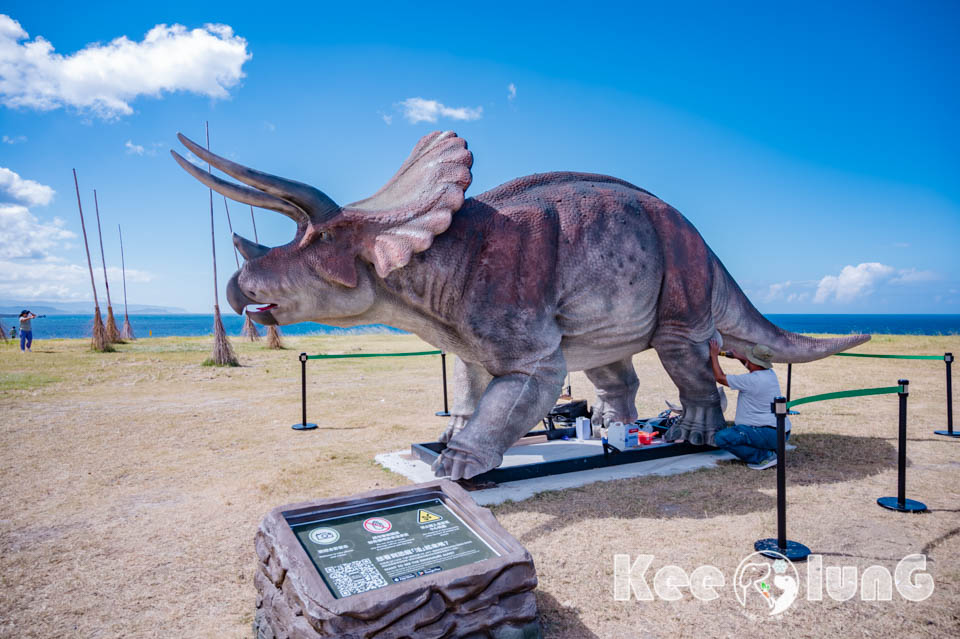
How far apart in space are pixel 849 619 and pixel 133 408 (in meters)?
7.05

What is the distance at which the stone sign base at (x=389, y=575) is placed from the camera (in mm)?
1618

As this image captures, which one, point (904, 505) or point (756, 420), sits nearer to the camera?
point (904, 505)

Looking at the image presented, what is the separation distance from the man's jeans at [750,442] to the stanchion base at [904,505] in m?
0.78

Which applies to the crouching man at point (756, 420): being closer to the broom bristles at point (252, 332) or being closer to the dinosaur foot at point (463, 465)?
the dinosaur foot at point (463, 465)

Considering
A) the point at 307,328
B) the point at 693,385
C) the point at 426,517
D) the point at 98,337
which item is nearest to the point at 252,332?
the point at 98,337

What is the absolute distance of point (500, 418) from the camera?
11.4 ft

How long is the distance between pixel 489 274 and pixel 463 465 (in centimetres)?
111

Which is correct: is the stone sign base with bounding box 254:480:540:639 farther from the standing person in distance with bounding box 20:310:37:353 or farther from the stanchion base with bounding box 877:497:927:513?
the standing person in distance with bounding box 20:310:37:353

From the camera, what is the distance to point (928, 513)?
10.2 feet

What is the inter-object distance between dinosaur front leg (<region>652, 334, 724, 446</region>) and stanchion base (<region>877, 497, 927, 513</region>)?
1.21 m

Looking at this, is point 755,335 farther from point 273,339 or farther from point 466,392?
point 273,339

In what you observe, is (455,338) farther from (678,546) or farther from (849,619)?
(849,619)

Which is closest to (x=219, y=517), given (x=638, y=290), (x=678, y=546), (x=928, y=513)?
(x=678, y=546)

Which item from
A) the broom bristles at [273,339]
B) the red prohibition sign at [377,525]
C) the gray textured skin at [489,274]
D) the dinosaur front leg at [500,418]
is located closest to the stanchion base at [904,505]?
the gray textured skin at [489,274]
